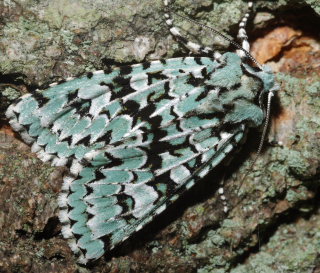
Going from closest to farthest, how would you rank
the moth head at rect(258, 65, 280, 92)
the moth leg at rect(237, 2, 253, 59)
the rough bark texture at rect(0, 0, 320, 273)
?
the rough bark texture at rect(0, 0, 320, 273) < the moth head at rect(258, 65, 280, 92) < the moth leg at rect(237, 2, 253, 59)

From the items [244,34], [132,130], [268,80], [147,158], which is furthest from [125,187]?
[244,34]

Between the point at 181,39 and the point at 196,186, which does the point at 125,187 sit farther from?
the point at 181,39

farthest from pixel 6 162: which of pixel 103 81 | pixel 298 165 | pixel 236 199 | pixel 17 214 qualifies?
pixel 298 165

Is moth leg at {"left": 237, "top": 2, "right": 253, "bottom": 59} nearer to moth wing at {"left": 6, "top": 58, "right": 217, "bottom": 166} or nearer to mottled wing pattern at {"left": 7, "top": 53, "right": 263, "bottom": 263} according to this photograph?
mottled wing pattern at {"left": 7, "top": 53, "right": 263, "bottom": 263}

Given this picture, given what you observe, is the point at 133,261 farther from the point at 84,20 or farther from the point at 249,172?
the point at 84,20

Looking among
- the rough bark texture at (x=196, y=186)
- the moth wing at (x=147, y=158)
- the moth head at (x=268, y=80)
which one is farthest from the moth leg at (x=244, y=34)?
the moth wing at (x=147, y=158)

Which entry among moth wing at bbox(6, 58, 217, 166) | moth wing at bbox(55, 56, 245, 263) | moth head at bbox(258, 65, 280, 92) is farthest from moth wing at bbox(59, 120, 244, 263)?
moth head at bbox(258, 65, 280, 92)
